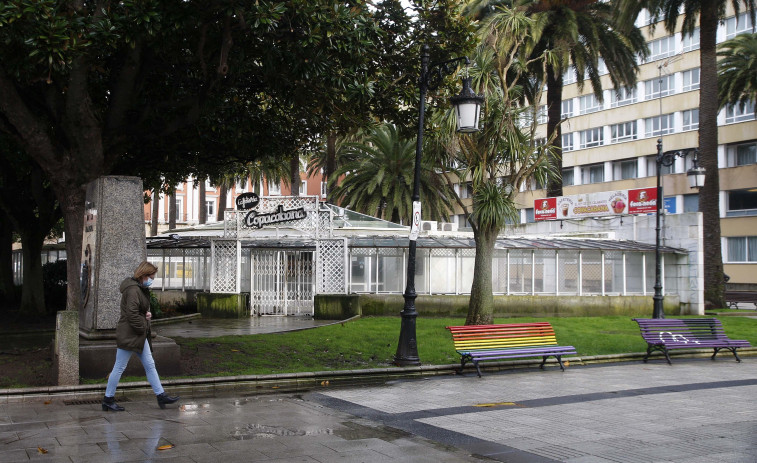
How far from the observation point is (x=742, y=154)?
47.5 meters

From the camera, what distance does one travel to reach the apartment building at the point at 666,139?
47.1 meters

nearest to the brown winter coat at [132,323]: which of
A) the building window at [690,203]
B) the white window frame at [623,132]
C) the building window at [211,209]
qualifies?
the building window at [690,203]

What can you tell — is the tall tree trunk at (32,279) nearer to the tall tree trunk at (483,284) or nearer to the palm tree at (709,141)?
the tall tree trunk at (483,284)

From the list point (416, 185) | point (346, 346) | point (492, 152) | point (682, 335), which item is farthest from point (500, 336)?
point (492, 152)

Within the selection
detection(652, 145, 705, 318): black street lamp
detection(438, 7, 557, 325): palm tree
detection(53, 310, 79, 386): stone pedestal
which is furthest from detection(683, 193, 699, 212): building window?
detection(53, 310, 79, 386): stone pedestal

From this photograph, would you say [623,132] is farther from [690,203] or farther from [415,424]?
[415,424]

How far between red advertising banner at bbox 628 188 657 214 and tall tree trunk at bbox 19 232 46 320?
73.6 feet

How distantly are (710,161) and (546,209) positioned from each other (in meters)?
8.46

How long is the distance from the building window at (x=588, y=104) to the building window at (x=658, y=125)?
4.66 m

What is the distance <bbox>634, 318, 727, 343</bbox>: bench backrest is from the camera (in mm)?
14602

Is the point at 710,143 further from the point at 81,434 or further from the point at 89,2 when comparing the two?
the point at 81,434

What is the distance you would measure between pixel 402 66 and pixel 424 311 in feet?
33.9

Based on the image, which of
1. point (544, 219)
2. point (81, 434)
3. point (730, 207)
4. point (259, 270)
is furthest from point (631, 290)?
point (730, 207)

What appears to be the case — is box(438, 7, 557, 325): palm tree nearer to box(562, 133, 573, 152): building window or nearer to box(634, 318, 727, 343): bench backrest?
box(634, 318, 727, 343): bench backrest
